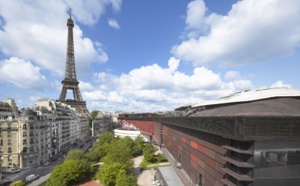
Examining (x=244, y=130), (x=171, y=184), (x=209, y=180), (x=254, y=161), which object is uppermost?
(x=244, y=130)

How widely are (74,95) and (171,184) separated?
122547 millimetres

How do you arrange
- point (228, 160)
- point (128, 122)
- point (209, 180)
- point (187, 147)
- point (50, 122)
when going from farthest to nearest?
point (128, 122), point (50, 122), point (187, 147), point (209, 180), point (228, 160)

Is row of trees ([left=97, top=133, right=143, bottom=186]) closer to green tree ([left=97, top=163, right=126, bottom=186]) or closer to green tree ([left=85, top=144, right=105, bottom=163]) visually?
green tree ([left=97, top=163, right=126, bottom=186])

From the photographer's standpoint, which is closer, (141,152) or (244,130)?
(244,130)

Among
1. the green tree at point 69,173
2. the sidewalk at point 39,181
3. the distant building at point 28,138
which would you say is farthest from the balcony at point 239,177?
the distant building at point 28,138

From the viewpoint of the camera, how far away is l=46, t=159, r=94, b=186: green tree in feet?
158

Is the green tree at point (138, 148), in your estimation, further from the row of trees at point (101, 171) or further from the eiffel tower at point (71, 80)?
the eiffel tower at point (71, 80)

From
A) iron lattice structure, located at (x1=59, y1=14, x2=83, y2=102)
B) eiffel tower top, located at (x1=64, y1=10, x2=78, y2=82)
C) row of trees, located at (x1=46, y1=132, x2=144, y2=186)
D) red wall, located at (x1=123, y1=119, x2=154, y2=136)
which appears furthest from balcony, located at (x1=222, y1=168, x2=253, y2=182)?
eiffel tower top, located at (x1=64, y1=10, x2=78, y2=82)

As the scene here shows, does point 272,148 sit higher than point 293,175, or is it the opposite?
point 272,148

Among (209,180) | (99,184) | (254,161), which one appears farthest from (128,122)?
(254,161)

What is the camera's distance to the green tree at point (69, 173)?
4819 centimetres

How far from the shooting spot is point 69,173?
165ft

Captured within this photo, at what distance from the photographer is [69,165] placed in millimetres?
51469

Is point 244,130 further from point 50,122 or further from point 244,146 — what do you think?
point 50,122
